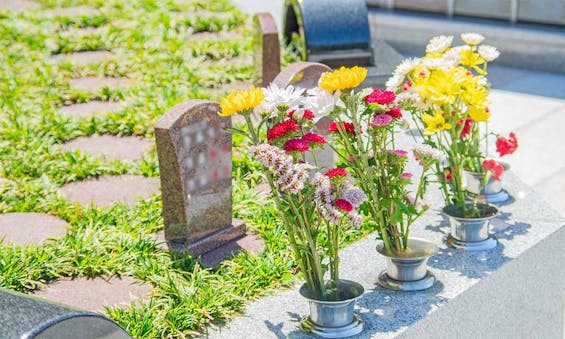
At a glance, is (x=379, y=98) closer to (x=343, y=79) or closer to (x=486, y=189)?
(x=343, y=79)

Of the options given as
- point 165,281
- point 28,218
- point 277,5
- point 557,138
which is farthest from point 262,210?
point 277,5

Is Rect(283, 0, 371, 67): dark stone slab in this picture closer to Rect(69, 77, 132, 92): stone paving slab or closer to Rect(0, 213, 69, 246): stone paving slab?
Rect(69, 77, 132, 92): stone paving slab

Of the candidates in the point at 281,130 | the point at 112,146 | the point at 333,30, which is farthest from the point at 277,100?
the point at 333,30

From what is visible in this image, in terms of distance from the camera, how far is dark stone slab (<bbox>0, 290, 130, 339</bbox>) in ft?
9.16

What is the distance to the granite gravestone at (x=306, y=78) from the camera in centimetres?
548

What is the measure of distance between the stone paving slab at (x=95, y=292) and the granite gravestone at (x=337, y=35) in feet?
12.6

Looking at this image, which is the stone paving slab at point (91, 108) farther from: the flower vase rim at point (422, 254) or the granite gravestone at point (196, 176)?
the flower vase rim at point (422, 254)

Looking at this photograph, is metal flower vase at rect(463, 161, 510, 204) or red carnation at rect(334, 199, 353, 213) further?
metal flower vase at rect(463, 161, 510, 204)

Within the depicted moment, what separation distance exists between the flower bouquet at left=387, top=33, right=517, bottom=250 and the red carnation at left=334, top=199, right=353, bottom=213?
2.26 feet

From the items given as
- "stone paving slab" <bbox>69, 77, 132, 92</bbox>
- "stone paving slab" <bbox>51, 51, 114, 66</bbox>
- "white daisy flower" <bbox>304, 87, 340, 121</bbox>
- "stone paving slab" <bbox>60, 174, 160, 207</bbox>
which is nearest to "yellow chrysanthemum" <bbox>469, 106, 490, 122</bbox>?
"white daisy flower" <bbox>304, 87, 340, 121</bbox>

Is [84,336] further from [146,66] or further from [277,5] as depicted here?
[277,5]

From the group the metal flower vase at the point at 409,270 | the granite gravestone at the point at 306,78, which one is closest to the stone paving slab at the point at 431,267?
the metal flower vase at the point at 409,270

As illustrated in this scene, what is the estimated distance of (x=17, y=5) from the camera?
11609mm

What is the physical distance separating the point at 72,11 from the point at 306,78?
6297 mm
